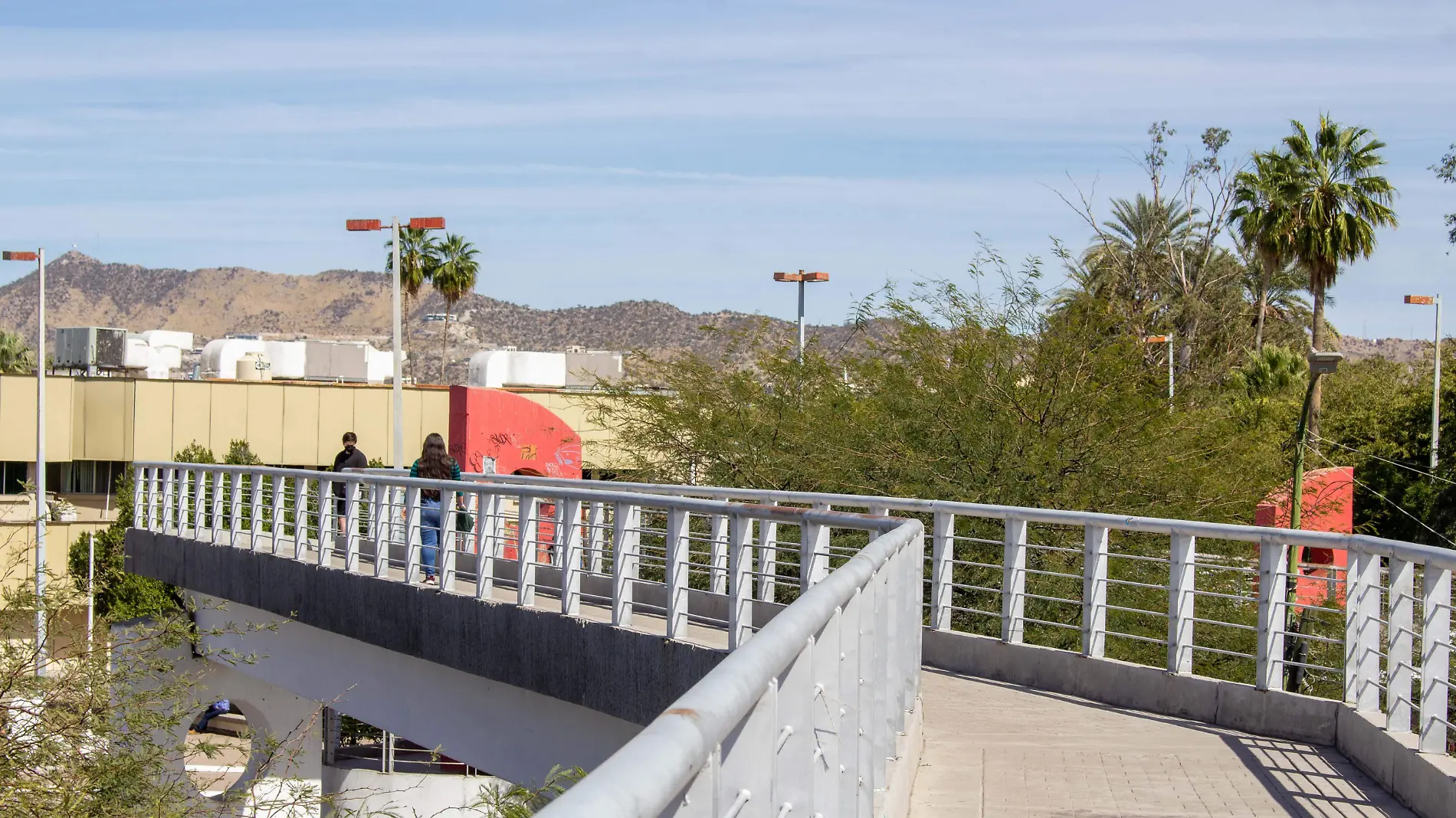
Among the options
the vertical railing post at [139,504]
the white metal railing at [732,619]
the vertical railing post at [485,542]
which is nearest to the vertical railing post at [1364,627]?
the white metal railing at [732,619]

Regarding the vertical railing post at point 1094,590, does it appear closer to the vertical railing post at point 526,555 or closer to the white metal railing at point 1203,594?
the white metal railing at point 1203,594

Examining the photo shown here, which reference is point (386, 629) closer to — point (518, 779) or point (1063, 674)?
point (518, 779)

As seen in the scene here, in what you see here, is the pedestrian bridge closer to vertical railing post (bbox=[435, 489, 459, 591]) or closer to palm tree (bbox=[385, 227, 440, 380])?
vertical railing post (bbox=[435, 489, 459, 591])

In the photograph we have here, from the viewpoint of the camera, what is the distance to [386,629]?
667 inches

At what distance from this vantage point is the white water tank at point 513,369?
69875 mm

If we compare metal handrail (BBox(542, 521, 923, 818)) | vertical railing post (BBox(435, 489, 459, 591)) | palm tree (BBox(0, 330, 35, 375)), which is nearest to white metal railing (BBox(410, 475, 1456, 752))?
vertical railing post (BBox(435, 489, 459, 591))

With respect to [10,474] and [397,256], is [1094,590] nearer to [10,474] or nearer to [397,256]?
[397,256]

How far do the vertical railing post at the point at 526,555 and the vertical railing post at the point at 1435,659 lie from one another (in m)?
8.49

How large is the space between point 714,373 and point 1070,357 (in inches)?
374

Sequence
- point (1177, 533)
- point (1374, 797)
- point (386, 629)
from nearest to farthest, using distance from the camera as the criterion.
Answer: point (1374, 797) → point (1177, 533) → point (386, 629)

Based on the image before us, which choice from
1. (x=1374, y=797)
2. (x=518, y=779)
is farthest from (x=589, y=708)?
(x=1374, y=797)

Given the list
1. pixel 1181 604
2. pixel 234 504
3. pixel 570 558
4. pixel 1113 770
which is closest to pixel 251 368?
pixel 234 504

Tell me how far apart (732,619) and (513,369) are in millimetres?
59919

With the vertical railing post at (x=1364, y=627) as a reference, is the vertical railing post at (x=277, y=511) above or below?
below
